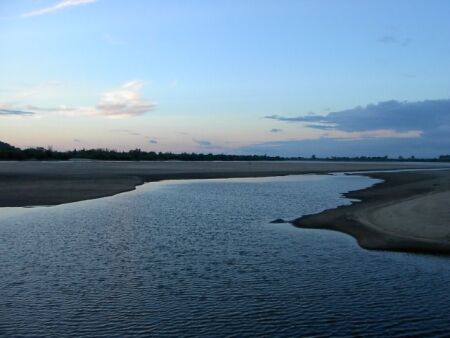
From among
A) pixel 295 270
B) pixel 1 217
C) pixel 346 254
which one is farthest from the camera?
pixel 1 217

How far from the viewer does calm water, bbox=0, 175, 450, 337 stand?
11.5 metres

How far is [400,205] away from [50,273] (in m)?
20.8

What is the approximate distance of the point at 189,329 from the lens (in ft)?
36.9

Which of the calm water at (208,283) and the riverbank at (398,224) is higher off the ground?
the riverbank at (398,224)

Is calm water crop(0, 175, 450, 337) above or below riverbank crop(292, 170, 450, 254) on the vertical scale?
below

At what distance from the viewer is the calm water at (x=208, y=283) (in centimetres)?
1153

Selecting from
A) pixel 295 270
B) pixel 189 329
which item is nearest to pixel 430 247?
pixel 295 270

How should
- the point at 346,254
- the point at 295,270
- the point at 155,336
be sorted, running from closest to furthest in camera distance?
the point at 155,336, the point at 295,270, the point at 346,254

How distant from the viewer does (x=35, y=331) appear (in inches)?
435

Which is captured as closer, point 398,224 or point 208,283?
point 208,283

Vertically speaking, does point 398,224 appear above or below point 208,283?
above

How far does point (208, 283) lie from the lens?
14.9 metres

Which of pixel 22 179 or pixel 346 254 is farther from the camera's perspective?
pixel 22 179

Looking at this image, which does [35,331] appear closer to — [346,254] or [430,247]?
[346,254]
